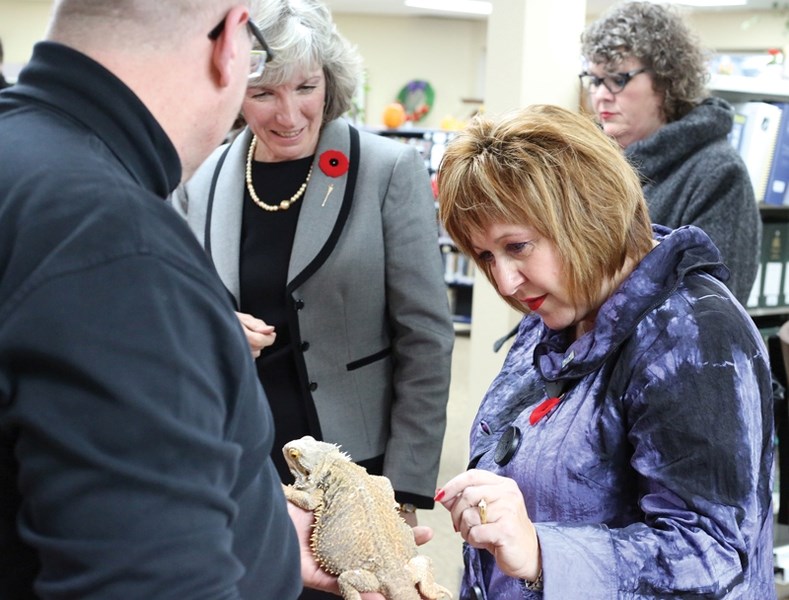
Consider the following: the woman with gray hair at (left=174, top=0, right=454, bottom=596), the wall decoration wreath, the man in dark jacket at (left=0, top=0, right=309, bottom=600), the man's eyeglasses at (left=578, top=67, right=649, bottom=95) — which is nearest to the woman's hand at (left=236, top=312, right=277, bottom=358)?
the woman with gray hair at (left=174, top=0, right=454, bottom=596)

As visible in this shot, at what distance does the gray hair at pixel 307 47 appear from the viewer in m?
2.05

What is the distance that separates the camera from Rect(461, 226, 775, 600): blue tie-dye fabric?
1348 mm

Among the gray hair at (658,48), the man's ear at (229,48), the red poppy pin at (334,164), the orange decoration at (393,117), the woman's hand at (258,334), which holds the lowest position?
the woman's hand at (258,334)

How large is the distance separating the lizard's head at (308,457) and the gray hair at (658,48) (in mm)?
2021

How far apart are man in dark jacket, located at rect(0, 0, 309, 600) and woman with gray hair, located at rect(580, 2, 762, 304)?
2.34m

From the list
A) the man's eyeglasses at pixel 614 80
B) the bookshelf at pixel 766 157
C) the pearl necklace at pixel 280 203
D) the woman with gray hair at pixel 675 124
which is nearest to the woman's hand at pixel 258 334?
the pearl necklace at pixel 280 203

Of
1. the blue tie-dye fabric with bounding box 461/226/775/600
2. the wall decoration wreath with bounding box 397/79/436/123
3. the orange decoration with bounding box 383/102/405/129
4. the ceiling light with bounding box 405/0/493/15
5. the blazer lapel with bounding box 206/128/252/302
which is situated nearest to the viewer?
the blue tie-dye fabric with bounding box 461/226/775/600

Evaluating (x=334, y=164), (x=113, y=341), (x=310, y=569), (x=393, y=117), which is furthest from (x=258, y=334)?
(x=393, y=117)

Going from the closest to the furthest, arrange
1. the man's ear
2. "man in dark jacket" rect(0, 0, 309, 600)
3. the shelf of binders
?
"man in dark jacket" rect(0, 0, 309, 600)
the man's ear
the shelf of binders

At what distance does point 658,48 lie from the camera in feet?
9.94

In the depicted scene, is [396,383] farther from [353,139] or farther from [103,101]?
[103,101]

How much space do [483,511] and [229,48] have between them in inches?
30.5

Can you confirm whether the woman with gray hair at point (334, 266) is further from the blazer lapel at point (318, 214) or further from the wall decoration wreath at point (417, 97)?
the wall decoration wreath at point (417, 97)

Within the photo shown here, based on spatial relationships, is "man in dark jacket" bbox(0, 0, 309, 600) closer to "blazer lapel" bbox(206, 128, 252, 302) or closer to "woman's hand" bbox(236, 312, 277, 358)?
"woman's hand" bbox(236, 312, 277, 358)
